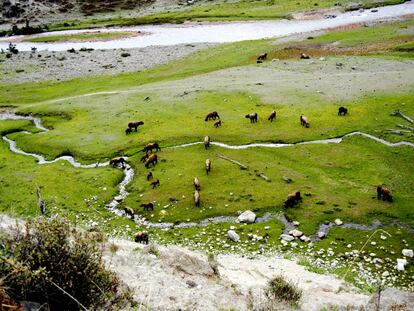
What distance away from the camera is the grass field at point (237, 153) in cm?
2584

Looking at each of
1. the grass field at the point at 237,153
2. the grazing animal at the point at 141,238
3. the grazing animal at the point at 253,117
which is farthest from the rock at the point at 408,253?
the grazing animal at the point at 253,117

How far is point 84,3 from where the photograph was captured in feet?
537

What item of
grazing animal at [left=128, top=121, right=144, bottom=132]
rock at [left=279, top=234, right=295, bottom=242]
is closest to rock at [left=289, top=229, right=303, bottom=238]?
rock at [left=279, top=234, right=295, bottom=242]

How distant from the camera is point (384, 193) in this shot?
1073 inches

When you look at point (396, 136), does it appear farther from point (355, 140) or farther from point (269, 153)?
point (269, 153)

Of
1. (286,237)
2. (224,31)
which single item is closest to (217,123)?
(286,237)

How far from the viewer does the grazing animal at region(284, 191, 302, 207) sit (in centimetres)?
2702

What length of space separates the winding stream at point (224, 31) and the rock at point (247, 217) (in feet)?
232

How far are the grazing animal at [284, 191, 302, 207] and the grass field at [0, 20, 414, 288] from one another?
→ 0.46m

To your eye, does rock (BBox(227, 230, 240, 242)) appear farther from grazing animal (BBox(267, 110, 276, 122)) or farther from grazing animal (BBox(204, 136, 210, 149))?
grazing animal (BBox(267, 110, 276, 122))

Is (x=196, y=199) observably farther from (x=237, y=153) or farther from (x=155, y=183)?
(x=237, y=153)

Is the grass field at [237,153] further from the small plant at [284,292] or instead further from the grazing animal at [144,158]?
the small plant at [284,292]

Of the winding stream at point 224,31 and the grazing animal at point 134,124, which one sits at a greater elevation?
the winding stream at point 224,31

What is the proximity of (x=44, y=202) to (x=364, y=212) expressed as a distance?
21.5 meters
